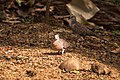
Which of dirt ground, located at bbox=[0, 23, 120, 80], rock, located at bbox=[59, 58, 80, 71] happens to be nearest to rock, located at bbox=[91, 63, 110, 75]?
dirt ground, located at bbox=[0, 23, 120, 80]

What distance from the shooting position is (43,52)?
621cm

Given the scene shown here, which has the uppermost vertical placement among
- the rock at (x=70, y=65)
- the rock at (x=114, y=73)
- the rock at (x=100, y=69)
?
the rock at (x=70, y=65)

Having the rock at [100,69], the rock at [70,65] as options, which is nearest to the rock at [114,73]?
the rock at [100,69]

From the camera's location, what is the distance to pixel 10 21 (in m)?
8.38

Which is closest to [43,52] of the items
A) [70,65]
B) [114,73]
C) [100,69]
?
[70,65]

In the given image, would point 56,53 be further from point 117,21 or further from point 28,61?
point 117,21

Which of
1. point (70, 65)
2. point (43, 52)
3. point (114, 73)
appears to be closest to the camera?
point (70, 65)

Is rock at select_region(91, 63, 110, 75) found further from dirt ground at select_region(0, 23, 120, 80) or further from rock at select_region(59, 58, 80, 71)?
rock at select_region(59, 58, 80, 71)

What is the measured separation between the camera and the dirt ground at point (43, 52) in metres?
5.25

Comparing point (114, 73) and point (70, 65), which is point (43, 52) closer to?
point (70, 65)

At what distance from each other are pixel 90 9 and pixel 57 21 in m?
1.03

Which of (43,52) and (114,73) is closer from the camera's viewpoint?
(114,73)

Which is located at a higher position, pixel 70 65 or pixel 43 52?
pixel 70 65

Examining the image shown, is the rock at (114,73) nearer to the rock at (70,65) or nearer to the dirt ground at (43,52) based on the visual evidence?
the dirt ground at (43,52)
